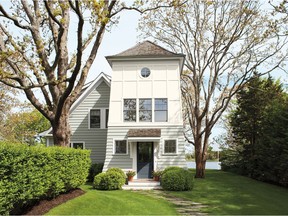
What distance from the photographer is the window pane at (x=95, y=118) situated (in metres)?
22.1

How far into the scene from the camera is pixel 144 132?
62.9ft

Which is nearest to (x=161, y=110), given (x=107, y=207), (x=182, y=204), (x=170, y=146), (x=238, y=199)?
(x=170, y=146)

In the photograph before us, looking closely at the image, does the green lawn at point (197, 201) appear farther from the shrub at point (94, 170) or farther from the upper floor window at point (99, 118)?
the upper floor window at point (99, 118)

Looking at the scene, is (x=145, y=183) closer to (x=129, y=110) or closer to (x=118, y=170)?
(x=118, y=170)

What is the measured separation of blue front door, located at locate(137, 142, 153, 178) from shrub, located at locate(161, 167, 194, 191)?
8.16 ft

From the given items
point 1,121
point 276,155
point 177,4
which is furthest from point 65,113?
point 1,121

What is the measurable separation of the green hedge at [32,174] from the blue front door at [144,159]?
733cm

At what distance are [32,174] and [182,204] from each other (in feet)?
21.3

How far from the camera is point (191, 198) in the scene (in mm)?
14469

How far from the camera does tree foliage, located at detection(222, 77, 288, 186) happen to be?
18.2m

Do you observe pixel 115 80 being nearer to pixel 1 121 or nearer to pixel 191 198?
pixel 191 198

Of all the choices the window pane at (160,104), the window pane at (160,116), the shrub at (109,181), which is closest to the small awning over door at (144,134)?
the window pane at (160,116)

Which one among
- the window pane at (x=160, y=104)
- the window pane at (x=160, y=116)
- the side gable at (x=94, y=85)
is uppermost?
the side gable at (x=94, y=85)

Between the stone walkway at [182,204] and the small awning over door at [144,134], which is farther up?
the small awning over door at [144,134]
